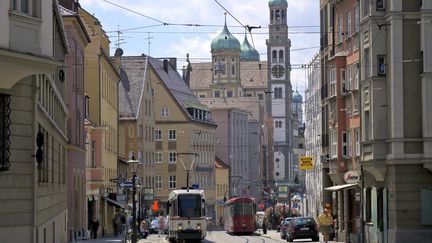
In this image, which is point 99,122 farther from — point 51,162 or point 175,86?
point 175,86

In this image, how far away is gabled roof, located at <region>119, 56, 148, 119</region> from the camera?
4247 inches

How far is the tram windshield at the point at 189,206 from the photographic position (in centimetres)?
6228

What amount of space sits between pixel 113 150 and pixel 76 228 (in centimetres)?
2671

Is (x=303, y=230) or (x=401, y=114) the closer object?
(x=401, y=114)

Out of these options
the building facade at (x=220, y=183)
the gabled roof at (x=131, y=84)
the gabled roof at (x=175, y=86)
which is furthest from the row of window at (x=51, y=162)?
the building facade at (x=220, y=183)

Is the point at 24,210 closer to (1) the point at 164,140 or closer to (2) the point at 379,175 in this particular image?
(2) the point at 379,175

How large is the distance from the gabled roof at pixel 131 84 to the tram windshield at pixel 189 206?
4487cm

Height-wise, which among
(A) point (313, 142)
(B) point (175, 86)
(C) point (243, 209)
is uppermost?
(B) point (175, 86)

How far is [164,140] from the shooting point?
134750mm

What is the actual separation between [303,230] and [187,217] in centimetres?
659

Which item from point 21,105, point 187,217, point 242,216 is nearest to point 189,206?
point 187,217

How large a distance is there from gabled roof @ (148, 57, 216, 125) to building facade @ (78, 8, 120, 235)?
43.2 m

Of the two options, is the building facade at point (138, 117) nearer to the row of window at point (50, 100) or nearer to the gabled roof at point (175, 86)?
the gabled roof at point (175, 86)

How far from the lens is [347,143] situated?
54469mm
